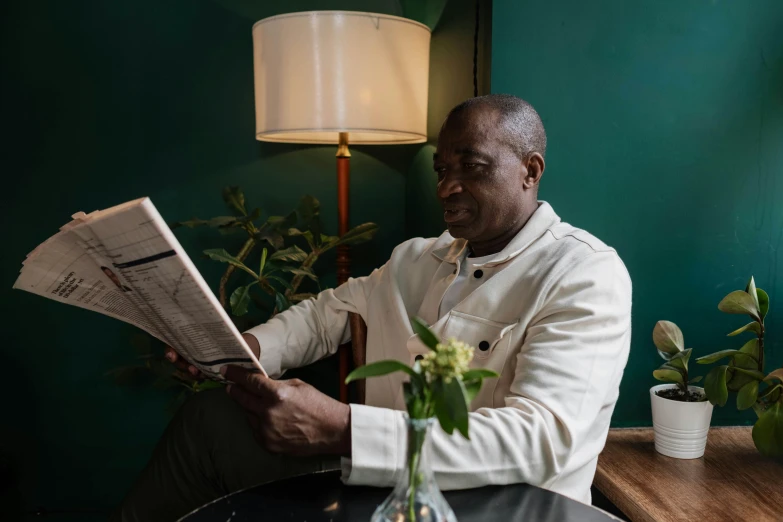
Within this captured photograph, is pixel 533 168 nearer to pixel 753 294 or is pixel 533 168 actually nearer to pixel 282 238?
pixel 753 294

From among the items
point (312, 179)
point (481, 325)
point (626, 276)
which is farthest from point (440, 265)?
point (312, 179)

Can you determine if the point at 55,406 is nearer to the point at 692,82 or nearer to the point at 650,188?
the point at 650,188

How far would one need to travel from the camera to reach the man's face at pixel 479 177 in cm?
141

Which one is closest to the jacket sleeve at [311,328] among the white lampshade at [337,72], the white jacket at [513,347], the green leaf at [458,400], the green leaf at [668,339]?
the white jacket at [513,347]

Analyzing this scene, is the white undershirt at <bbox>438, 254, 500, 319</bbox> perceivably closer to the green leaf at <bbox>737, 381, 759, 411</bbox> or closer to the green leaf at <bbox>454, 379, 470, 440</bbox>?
the green leaf at <bbox>737, 381, 759, 411</bbox>

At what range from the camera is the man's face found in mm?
1406

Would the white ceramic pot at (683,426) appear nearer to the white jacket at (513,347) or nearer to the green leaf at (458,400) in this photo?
the white jacket at (513,347)

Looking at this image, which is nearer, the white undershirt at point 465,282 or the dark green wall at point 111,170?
the white undershirt at point 465,282

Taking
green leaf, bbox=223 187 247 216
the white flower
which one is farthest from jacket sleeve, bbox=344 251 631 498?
green leaf, bbox=223 187 247 216

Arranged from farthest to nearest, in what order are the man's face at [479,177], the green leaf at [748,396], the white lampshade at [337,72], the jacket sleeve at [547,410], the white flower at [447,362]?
the white lampshade at [337,72] → the green leaf at [748,396] → the man's face at [479,177] → the jacket sleeve at [547,410] → the white flower at [447,362]

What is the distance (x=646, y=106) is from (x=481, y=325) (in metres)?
0.77

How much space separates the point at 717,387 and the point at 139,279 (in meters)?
1.20

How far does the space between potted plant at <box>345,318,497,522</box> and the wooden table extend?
800 millimetres

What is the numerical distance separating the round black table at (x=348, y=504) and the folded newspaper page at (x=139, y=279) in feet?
0.65
